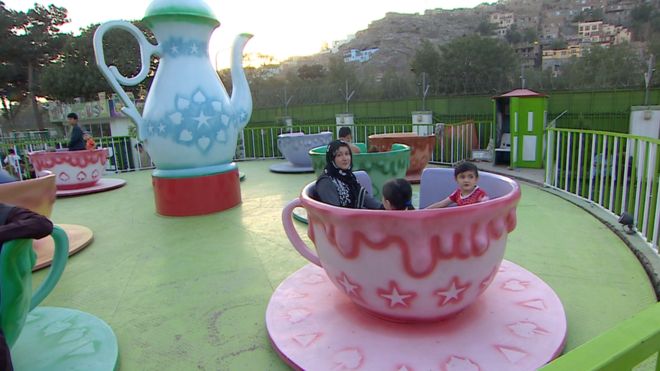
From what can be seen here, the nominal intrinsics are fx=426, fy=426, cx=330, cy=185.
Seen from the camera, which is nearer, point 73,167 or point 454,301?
point 454,301

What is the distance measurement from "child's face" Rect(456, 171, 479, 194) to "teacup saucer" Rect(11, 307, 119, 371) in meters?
1.74

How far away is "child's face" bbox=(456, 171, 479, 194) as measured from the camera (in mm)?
2121

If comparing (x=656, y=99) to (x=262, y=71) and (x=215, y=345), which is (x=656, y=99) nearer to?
(x=215, y=345)

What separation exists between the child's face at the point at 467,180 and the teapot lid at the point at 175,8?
10.8 ft

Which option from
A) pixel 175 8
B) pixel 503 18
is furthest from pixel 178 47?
pixel 503 18

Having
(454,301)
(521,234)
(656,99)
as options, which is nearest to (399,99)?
(656,99)

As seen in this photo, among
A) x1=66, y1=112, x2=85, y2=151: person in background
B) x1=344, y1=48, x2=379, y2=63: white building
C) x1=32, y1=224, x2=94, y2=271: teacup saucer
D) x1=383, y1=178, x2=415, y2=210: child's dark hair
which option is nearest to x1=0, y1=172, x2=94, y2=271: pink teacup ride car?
x1=32, y1=224, x2=94, y2=271: teacup saucer

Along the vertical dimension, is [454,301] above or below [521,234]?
above

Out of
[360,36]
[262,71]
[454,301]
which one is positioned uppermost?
[360,36]

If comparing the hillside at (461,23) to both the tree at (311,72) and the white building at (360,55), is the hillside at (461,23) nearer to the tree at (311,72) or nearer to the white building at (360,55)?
the white building at (360,55)

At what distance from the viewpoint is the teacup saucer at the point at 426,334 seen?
1550 millimetres

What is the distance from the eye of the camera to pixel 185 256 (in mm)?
3117

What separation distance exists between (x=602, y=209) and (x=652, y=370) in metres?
2.70

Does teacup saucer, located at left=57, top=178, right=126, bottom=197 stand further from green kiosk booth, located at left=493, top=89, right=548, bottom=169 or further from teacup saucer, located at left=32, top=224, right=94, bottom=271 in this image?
green kiosk booth, located at left=493, top=89, right=548, bottom=169
